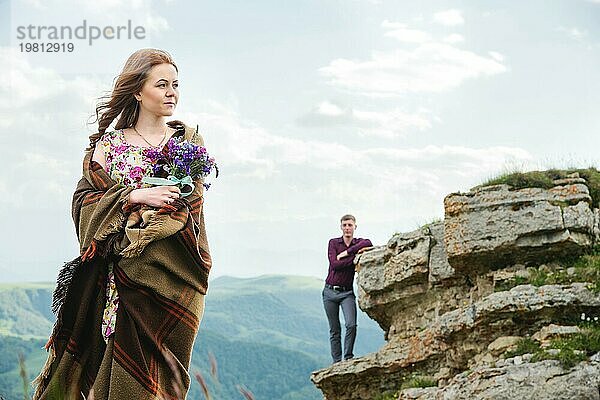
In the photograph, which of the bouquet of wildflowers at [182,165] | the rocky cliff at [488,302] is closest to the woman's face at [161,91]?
the bouquet of wildflowers at [182,165]

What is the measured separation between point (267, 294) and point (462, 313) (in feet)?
468

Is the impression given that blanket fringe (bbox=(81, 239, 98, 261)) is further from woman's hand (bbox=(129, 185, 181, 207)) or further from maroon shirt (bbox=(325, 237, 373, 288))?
maroon shirt (bbox=(325, 237, 373, 288))

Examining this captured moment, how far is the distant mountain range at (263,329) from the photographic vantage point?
355 feet

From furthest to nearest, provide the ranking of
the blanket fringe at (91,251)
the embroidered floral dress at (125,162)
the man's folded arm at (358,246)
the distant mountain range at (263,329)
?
the distant mountain range at (263,329), the man's folded arm at (358,246), the embroidered floral dress at (125,162), the blanket fringe at (91,251)

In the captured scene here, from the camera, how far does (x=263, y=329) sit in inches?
5837

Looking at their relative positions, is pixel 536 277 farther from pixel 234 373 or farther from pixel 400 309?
pixel 234 373

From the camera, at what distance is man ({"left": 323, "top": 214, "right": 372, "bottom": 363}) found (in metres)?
12.1

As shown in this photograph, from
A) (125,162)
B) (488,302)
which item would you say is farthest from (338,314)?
(125,162)

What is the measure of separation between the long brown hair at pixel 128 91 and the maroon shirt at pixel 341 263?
23.6 ft

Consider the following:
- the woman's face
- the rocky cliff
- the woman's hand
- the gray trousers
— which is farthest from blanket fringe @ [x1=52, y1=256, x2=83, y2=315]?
the gray trousers

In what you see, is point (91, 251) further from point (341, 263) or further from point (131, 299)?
point (341, 263)

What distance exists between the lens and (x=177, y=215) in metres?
4.81

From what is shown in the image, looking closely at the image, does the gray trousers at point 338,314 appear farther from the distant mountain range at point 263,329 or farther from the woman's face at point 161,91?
the distant mountain range at point 263,329

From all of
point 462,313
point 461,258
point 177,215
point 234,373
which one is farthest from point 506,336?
point 234,373
